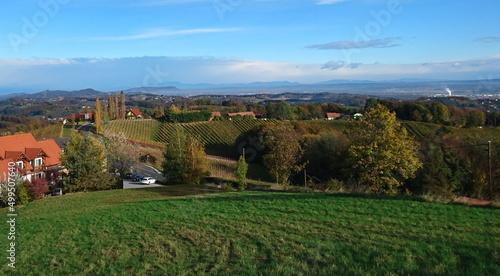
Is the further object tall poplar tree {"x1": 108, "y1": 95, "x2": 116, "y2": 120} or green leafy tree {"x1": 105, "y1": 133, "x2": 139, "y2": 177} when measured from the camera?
tall poplar tree {"x1": 108, "y1": 95, "x2": 116, "y2": 120}

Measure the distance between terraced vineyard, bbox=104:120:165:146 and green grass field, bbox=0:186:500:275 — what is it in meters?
50.7

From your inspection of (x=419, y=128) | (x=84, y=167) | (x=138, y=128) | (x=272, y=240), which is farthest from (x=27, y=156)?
(x=419, y=128)

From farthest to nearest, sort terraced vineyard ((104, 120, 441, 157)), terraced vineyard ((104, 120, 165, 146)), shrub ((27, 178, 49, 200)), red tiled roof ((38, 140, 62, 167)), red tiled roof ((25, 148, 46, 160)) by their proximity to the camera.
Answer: terraced vineyard ((104, 120, 165, 146)), terraced vineyard ((104, 120, 441, 157)), red tiled roof ((38, 140, 62, 167)), red tiled roof ((25, 148, 46, 160)), shrub ((27, 178, 49, 200))

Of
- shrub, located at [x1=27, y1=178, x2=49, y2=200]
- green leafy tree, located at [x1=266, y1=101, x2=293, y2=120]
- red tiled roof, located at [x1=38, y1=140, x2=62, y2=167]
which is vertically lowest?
shrub, located at [x1=27, y1=178, x2=49, y2=200]

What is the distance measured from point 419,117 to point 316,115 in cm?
2654

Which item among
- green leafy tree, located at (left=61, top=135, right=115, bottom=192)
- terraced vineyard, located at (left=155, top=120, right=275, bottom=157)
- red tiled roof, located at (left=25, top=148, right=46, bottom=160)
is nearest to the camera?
green leafy tree, located at (left=61, top=135, right=115, bottom=192)

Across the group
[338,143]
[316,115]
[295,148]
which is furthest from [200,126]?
[295,148]

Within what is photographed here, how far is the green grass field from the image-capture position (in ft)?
22.0

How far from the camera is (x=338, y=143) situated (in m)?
38.5

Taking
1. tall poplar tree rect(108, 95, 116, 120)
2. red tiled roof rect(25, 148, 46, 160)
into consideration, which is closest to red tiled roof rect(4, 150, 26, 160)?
red tiled roof rect(25, 148, 46, 160)

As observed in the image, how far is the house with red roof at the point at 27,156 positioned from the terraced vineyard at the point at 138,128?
101 feet

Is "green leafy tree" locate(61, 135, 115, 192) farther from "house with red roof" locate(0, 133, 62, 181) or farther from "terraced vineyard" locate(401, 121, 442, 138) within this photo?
"terraced vineyard" locate(401, 121, 442, 138)

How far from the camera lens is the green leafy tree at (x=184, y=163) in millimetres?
27797

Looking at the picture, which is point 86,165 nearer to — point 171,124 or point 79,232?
point 79,232
